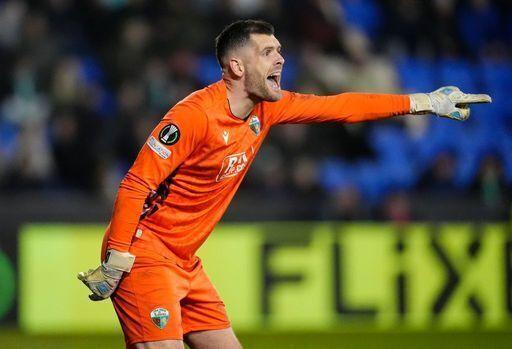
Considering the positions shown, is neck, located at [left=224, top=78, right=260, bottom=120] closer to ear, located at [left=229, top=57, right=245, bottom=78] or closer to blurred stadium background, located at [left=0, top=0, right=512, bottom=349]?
ear, located at [left=229, top=57, right=245, bottom=78]

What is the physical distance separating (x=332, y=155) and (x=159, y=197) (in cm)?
770

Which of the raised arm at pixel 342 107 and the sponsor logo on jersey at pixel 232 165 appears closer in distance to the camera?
the sponsor logo on jersey at pixel 232 165

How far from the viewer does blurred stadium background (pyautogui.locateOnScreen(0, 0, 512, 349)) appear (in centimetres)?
1102

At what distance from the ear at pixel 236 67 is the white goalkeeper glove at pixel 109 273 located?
1.13 m

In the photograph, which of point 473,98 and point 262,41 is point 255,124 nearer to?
point 262,41

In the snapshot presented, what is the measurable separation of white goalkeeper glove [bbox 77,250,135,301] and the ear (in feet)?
3.72

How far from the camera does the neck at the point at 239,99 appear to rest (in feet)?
18.6

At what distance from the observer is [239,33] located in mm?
5719

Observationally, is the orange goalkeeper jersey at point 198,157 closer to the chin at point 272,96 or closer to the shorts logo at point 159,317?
the chin at point 272,96

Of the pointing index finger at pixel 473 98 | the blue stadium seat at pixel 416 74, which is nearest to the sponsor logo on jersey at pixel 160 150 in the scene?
the pointing index finger at pixel 473 98

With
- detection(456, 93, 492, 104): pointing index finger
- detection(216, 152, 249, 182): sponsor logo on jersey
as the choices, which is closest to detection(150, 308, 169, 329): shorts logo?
detection(216, 152, 249, 182): sponsor logo on jersey

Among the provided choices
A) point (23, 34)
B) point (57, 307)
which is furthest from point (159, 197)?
point (23, 34)

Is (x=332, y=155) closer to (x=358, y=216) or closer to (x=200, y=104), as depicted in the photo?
(x=358, y=216)

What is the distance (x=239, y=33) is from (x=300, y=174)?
22.2 ft
